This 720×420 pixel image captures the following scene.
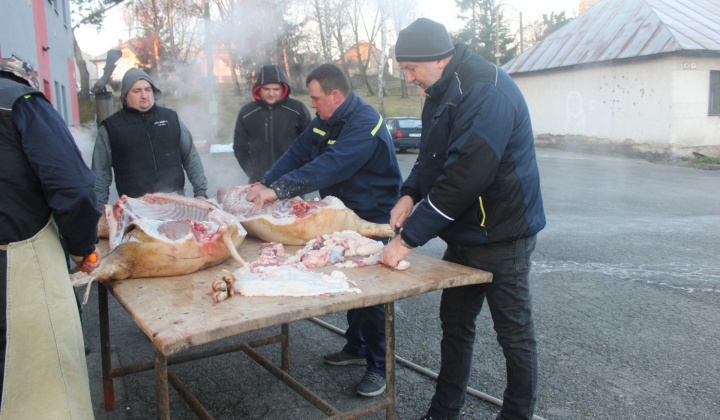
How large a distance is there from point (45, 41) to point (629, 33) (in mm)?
17911

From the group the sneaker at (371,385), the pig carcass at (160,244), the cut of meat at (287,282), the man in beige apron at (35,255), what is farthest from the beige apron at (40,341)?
the sneaker at (371,385)

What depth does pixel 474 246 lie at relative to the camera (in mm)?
2682

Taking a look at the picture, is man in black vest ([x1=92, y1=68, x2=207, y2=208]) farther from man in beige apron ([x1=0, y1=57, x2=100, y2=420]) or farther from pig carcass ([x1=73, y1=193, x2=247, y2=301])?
man in beige apron ([x1=0, y1=57, x2=100, y2=420])

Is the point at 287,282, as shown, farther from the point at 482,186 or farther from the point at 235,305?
the point at 482,186

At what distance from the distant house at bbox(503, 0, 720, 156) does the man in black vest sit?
55.6 feet

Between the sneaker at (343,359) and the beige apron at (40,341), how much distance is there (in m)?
1.92

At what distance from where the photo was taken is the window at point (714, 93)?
17688 millimetres

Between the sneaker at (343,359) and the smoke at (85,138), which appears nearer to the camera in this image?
the sneaker at (343,359)

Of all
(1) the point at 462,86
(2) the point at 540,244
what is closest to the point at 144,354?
(1) the point at 462,86

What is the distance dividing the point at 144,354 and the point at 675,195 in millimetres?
10028

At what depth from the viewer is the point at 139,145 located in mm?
4285

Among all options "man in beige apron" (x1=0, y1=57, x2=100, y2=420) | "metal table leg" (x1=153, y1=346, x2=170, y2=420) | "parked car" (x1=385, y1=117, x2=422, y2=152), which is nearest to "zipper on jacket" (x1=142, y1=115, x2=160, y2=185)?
"man in beige apron" (x1=0, y1=57, x2=100, y2=420)

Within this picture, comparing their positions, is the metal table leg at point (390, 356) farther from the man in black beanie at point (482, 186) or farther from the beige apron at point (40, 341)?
the beige apron at point (40, 341)

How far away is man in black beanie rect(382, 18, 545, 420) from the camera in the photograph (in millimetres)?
2418
